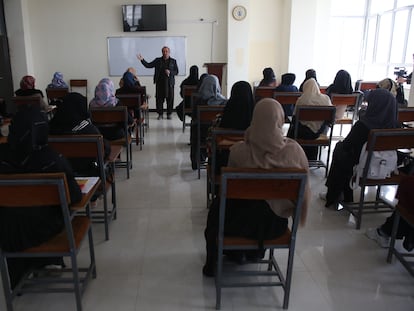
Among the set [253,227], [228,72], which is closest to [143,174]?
[253,227]

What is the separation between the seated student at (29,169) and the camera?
1.79 m

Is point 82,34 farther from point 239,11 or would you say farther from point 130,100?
point 130,100

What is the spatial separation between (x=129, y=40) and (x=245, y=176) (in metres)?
7.73

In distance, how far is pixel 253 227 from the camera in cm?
198

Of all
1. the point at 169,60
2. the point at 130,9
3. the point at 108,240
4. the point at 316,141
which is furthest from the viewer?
the point at 130,9

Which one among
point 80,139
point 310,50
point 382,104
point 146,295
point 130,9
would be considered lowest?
point 146,295

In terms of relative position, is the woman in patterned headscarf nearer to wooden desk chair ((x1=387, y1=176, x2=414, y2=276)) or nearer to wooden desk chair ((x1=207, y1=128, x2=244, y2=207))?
wooden desk chair ((x1=207, y1=128, x2=244, y2=207))

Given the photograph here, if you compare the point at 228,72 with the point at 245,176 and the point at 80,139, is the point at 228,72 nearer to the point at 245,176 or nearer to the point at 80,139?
the point at 80,139

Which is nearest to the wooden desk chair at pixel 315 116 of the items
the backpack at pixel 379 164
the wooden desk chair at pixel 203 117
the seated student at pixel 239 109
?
the wooden desk chair at pixel 203 117

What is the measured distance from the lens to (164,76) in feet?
25.9

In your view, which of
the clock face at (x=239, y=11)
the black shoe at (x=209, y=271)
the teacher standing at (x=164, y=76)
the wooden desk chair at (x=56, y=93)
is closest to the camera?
the black shoe at (x=209, y=271)

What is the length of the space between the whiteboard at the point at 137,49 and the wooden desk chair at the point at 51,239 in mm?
7067

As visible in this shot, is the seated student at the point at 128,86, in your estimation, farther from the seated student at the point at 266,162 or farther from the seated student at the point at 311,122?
the seated student at the point at 266,162

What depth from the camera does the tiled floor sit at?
2.17 m
